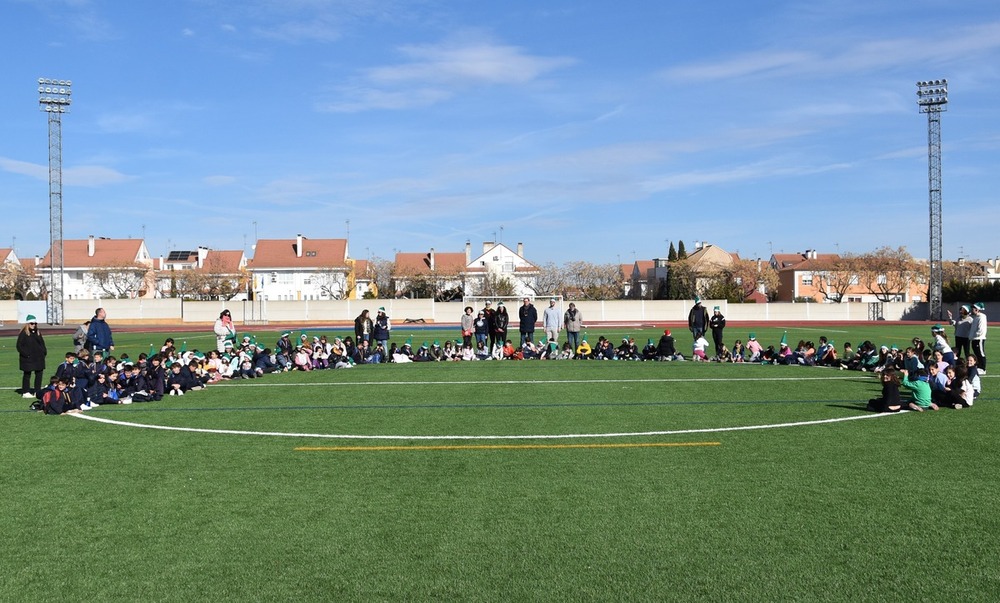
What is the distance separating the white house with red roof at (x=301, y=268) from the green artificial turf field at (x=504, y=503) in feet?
247

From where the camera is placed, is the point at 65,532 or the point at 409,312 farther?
the point at 409,312

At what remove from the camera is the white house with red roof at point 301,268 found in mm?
88125

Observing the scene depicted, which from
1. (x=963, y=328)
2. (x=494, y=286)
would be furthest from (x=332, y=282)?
(x=963, y=328)

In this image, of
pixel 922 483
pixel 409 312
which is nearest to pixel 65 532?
pixel 922 483

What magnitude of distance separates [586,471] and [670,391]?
24.1 ft

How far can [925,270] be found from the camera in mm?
82125

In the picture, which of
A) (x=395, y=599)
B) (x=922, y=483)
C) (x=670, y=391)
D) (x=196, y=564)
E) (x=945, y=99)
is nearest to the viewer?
(x=395, y=599)

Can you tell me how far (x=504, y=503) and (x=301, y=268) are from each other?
87.3 metres

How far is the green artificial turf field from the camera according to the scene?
5.41m

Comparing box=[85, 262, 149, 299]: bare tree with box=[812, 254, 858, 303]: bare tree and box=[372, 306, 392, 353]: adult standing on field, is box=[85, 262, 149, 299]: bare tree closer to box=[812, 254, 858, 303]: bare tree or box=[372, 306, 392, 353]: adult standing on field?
box=[372, 306, 392, 353]: adult standing on field

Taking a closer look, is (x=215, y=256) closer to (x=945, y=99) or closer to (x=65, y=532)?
(x=945, y=99)

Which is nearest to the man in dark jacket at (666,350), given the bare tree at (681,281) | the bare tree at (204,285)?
the bare tree at (681,281)

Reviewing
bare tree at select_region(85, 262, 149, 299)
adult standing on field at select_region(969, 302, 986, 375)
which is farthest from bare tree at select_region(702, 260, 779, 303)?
bare tree at select_region(85, 262, 149, 299)

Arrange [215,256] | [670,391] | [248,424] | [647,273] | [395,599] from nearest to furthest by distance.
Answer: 1. [395,599]
2. [248,424]
3. [670,391]
4. [215,256]
5. [647,273]
